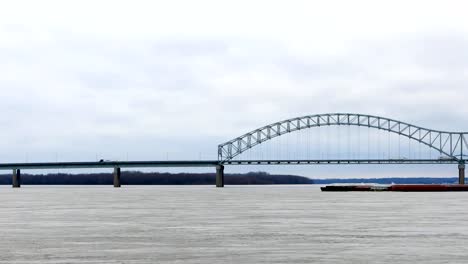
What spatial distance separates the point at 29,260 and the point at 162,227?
14924 mm

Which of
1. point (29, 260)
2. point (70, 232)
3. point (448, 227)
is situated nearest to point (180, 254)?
point (29, 260)

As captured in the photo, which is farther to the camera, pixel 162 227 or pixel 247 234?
pixel 162 227

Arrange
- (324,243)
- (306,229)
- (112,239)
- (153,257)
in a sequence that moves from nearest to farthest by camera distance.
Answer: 1. (153,257)
2. (324,243)
3. (112,239)
4. (306,229)

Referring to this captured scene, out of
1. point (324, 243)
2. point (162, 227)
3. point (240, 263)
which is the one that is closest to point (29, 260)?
point (240, 263)

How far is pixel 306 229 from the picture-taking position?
36.7m

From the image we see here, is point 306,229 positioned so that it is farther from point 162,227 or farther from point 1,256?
point 1,256

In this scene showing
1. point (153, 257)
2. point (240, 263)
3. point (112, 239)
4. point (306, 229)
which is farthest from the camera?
point (306, 229)

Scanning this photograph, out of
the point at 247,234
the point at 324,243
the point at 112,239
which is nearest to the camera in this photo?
the point at 324,243

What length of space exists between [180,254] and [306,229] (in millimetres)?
12599

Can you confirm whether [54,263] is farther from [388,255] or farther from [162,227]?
[162,227]

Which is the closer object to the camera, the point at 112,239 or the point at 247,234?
the point at 112,239

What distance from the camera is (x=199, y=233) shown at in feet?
111

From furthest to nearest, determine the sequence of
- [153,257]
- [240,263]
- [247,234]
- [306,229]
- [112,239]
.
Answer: [306,229], [247,234], [112,239], [153,257], [240,263]

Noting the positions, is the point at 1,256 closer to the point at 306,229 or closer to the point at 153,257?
the point at 153,257
